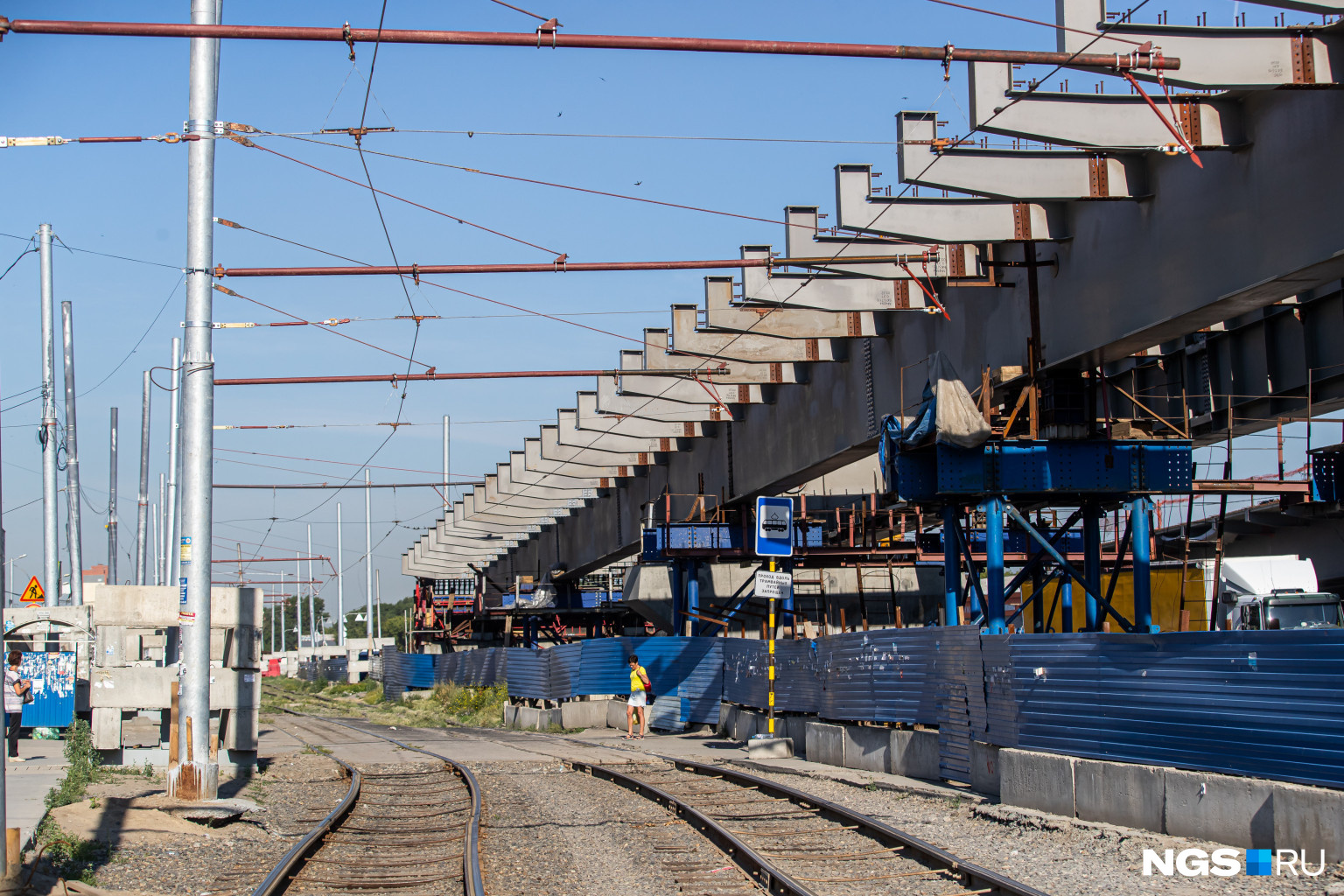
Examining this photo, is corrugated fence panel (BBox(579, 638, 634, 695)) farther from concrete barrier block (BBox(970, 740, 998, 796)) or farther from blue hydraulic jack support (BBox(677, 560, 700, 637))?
concrete barrier block (BBox(970, 740, 998, 796))

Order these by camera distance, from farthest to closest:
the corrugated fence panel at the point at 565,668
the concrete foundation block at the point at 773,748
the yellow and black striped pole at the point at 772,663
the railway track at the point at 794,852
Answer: the corrugated fence panel at the point at 565,668 < the concrete foundation block at the point at 773,748 < the yellow and black striped pole at the point at 772,663 < the railway track at the point at 794,852

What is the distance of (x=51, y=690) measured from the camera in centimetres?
2345

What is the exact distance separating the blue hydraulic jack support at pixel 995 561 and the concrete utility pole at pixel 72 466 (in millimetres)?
23233

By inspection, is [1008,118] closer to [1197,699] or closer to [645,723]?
[1197,699]

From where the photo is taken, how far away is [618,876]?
33.2 feet

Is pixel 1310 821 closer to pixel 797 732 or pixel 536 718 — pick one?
pixel 797 732

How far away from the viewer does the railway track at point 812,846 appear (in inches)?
368

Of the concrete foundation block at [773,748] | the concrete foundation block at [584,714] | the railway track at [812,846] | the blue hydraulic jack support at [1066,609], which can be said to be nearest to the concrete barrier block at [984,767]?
the railway track at [812,846]

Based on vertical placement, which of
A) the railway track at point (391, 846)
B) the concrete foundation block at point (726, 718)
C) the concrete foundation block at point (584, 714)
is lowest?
the concrete foundation block at point (584, 714)

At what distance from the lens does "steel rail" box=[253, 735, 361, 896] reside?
9656 millimetres

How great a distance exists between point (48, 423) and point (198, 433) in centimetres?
1740

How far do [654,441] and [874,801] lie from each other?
2315cm

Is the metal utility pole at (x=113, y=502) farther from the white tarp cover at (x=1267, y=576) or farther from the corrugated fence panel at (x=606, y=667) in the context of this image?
the white tarp cover at (x=1267, y=576)

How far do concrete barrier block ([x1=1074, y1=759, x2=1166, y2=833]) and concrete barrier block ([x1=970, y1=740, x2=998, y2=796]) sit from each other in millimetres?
2101
